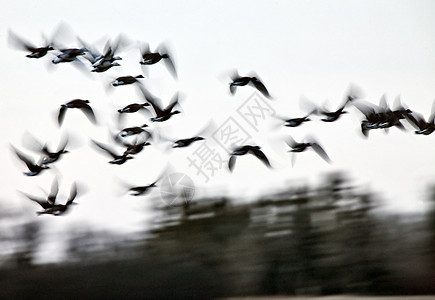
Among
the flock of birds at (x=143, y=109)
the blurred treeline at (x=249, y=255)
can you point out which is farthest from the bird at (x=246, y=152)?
the blurred treeline at (x=249, y=255)

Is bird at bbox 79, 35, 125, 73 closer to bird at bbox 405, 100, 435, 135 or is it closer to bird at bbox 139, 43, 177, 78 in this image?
bird at bbox 139, 43, 177, 78

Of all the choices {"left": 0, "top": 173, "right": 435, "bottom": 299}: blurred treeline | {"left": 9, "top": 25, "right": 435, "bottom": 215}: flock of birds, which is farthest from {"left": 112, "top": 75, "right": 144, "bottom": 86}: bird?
{"left": 0, "top": 173, "right": 435, "bottom": 299}: blurred treeline

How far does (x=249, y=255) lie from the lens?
13445 millimetres

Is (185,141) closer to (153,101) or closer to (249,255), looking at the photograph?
(153,101)

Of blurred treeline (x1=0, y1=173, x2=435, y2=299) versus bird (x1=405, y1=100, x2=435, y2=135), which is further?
blurred treeline (x1=0, y1=173, x2=435, y2=299)

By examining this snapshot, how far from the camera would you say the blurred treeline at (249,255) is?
43.1 ft

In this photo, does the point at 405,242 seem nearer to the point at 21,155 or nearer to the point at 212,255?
the point at 212,255

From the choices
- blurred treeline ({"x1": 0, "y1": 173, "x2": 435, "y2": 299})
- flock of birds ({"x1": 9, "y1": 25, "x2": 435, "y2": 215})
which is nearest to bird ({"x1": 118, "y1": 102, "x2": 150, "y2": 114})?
flock of birds ({"x1": 9, "y1": 25, "x2": 435, "y2": 215})

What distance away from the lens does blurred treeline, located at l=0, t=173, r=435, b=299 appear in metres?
13.1

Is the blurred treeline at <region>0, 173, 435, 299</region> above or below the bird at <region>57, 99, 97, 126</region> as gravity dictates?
below

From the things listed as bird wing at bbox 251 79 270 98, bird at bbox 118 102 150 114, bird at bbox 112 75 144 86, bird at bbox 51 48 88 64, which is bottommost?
bird at bbox 118 102 150 114

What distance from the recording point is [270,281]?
13.3 meters

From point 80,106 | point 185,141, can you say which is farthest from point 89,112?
point 185,141

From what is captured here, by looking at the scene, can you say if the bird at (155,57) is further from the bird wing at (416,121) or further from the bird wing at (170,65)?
the bird wing at (416,121)
